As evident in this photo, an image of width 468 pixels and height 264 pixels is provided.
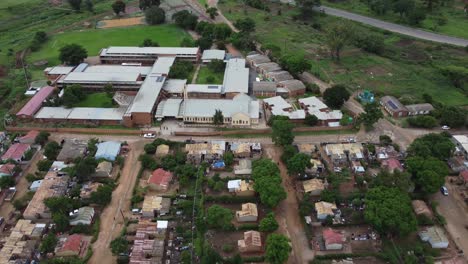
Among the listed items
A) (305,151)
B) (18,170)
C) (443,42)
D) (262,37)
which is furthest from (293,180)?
(443,42)

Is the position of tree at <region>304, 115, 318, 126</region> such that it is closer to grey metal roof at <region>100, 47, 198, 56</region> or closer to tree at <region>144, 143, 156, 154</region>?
tree at <region>144, 143, 156, 154</region>

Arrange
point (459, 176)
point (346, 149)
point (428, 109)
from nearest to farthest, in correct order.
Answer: point (459, 176), point (346, 149), point (428, 109)

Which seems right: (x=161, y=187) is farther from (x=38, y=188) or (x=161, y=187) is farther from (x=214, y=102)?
(x=214, y=102)

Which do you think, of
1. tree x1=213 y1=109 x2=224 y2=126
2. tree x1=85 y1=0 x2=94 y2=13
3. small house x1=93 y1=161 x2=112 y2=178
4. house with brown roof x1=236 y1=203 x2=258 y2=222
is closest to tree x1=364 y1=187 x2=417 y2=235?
house with brown roof x1=236 y1=203 x2=258 y2=222

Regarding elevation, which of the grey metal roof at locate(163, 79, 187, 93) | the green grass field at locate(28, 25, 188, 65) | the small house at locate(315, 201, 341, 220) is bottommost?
the small house at locate(315, 201, 341, 220)

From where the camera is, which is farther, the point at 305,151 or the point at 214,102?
the point at 214,102

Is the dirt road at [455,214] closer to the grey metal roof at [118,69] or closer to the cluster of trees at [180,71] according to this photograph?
the cluster of trees at [180,71]
